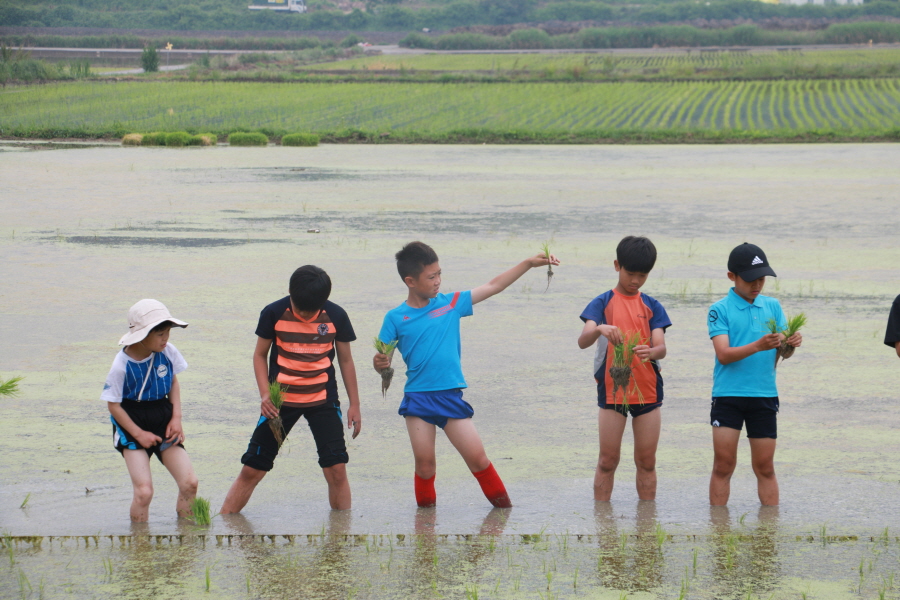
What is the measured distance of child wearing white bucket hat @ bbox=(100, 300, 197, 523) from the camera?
474cm

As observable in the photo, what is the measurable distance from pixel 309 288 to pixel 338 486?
3.39 ft

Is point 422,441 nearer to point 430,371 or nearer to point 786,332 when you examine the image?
point 430,371

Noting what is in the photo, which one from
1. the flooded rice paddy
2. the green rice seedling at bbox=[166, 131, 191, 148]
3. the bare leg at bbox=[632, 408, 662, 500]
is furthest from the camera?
the green rice seedling at bbox=[166, 131, 191, 148]

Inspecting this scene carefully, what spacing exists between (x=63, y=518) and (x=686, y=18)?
191m

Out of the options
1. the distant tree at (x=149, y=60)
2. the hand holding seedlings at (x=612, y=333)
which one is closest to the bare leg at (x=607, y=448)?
the hand holding seedlings at (x=612, y=333)

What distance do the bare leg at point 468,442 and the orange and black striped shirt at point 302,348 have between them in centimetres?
62

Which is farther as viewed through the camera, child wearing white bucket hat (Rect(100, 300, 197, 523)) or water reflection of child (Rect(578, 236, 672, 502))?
water reflection of child (Rect(578, 236, 672, 502))

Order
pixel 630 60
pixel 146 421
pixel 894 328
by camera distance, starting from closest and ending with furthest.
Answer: pixel 894 328, pixel 146 421, pixel 630 60

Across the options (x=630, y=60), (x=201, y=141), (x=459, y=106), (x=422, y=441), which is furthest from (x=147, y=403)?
(x=630, y=60)

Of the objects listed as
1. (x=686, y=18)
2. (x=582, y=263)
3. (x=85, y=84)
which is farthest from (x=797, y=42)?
(x=582, y=263)

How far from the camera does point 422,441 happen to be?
4977mm

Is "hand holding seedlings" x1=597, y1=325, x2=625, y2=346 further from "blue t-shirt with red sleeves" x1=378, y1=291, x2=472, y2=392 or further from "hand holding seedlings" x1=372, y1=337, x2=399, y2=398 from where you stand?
"hand holding seedlings" x1=372, y1=337, x2=399, y2=398

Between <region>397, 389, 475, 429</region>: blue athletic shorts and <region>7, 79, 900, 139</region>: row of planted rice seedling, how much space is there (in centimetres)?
3317

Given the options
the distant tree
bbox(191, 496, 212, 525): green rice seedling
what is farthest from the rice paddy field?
bbox(191, 496, 212, 525): green rice seedling
